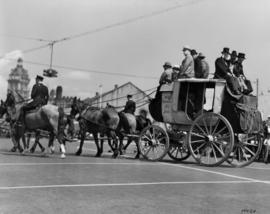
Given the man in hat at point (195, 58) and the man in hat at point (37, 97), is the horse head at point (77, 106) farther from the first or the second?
the man in hat at point (195, 58)

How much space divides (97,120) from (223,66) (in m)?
5.04

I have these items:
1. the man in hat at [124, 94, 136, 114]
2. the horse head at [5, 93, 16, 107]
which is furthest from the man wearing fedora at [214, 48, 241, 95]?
the horse head at [5, 93, 16, 107]

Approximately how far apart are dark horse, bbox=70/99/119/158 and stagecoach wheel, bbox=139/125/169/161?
1173 millimetres

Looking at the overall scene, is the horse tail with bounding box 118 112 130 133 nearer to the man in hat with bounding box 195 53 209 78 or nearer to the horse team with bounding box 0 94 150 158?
the horse team with bounding box 0 94 150 158

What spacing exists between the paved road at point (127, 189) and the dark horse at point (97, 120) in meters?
4.01

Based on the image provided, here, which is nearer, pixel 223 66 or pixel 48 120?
pixel 223 66

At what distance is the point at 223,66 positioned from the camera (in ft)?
42.9

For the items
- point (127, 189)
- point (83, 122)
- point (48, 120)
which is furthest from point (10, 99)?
point (127, 189)

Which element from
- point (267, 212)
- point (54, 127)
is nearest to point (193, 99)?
point (54, 127)

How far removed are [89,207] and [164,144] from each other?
7828 mm

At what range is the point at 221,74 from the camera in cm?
1317

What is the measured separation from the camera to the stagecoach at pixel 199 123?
42.0 feet

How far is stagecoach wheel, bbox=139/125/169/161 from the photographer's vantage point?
1423cm

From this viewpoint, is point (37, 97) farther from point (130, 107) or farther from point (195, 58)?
point (195, 58)
